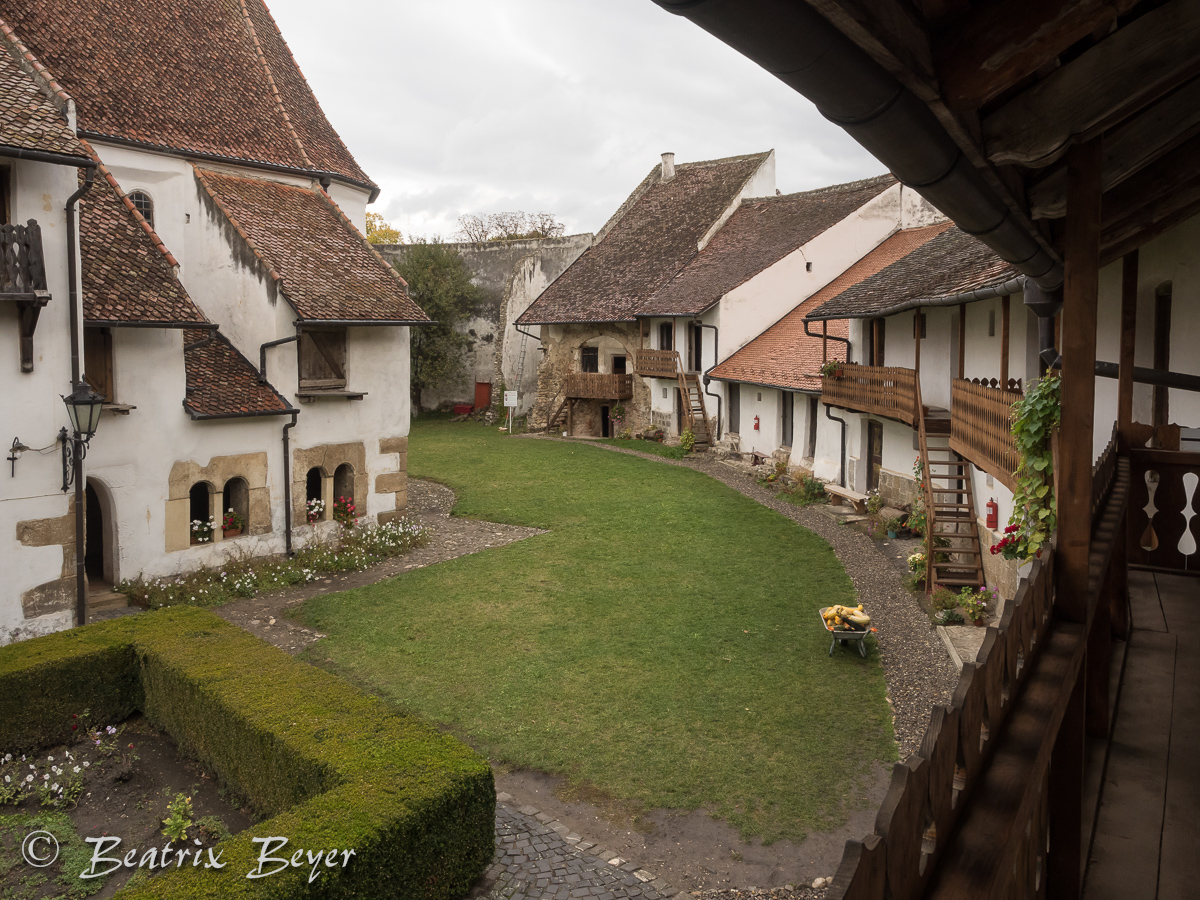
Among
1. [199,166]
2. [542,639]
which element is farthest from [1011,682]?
[199,166]

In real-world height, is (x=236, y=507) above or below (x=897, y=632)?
above

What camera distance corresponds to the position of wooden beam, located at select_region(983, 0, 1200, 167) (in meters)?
3.54

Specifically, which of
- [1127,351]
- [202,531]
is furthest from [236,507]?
[1127,351]

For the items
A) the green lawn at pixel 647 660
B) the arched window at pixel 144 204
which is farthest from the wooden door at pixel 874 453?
the arched window at pixel 144 204

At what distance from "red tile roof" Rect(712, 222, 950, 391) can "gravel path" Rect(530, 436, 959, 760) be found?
5031 mm

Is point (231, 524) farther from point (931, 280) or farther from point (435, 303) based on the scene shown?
point (435, 303)

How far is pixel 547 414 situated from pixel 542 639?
2491 cm

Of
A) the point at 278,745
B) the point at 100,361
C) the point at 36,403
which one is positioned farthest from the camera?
the point at 100,361

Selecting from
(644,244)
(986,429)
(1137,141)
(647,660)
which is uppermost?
(644,244)

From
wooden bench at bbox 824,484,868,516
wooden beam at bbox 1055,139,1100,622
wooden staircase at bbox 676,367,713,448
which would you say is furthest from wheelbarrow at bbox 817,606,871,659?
wooden staircase at bbox 676,367,713,448

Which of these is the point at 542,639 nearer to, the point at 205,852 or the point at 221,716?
the point at 221,716

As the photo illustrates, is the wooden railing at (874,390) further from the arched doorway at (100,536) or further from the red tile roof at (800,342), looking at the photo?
the arched doorway at (100,536)

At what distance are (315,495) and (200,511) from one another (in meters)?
2.34

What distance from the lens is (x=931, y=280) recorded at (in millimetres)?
16609
